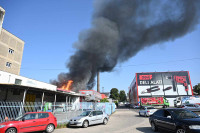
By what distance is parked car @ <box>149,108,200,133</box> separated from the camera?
5703mm

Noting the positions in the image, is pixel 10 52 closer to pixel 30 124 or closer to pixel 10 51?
pixel 10 51

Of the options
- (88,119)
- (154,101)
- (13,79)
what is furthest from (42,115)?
(154,101)

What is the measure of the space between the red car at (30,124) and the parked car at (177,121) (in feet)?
21.7

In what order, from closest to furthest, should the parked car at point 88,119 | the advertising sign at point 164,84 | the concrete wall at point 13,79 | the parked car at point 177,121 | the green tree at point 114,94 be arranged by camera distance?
the parked car at point 177,121 < the parked car at point 88,119 < the concrete wall at point 13,79 < the advertising sign at point 164,84 < the green tree at point 114,94

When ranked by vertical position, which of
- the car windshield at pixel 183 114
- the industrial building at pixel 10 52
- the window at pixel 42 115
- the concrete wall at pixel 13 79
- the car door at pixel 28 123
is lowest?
the car door at pixel 28 123

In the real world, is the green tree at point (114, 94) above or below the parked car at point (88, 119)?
above

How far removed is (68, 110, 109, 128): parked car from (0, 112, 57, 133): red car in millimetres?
1912

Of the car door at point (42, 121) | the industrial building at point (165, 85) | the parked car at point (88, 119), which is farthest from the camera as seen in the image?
the industrial building at point (165, 85)

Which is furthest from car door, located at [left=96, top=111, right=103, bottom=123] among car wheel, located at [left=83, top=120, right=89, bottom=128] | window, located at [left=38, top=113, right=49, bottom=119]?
Answer: window, located at [left=38, top=113, right=49, bottom=119]

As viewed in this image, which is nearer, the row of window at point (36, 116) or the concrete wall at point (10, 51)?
the row of window at point (36, 116)

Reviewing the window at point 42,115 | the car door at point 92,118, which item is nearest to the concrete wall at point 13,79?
the car door at point 92,118

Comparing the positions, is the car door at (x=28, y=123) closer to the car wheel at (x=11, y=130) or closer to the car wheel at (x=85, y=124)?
the car wheel at (x=11, y=130)

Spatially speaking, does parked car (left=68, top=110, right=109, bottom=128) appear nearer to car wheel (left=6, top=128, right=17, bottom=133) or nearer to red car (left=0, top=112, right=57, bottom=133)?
red car (left=0, top=112, right=57, bottom=133)

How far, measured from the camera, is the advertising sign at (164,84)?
50875 millimetres
